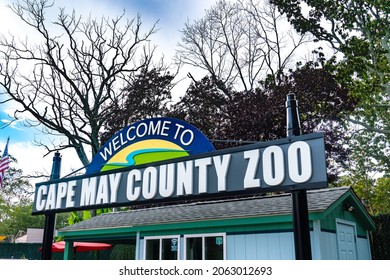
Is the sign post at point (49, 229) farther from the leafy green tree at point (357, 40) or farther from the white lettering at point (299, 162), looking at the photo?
the leafy green tree at point (357, 40)

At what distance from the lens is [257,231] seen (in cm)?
897

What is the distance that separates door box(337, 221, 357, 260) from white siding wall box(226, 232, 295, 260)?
165 centimetres

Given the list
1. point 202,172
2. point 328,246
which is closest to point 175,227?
point 328,246

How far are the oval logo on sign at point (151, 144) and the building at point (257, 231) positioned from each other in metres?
3.61

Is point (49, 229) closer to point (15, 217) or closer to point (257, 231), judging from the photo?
point (257, 231)

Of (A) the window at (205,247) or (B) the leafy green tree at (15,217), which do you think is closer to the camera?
(A) the window at (205,247)

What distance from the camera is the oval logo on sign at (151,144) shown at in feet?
19.1

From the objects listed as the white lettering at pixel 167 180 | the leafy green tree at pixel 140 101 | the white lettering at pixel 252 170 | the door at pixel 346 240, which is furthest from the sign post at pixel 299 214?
the leafy green tree at pixel 140 101

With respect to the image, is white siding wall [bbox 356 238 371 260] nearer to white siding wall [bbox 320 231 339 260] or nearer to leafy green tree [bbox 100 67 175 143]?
white siding wall [bbox 320 231 339 260]

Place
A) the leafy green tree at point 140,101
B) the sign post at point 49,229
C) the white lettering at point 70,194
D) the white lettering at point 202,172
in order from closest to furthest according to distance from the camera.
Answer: the white lettering at point 202,172, the white lettering at point 70,194, the sign post at point 49,229, the leafy green tree at point 140,101

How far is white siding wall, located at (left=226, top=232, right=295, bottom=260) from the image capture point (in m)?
8.44

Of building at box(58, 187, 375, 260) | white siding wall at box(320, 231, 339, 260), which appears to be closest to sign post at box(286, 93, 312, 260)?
building at box(58, 187, 375, 260)

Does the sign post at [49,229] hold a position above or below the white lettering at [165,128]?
below
